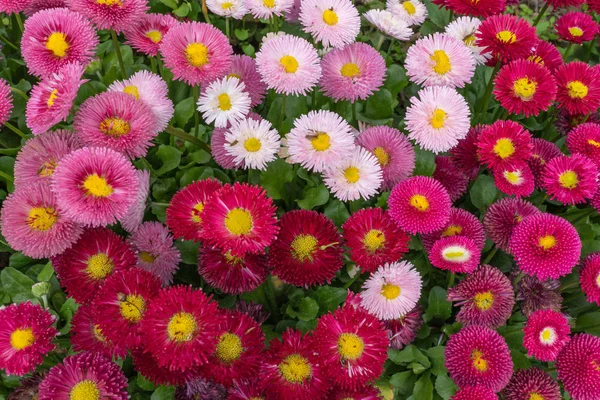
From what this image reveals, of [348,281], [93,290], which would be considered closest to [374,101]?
[348,281]

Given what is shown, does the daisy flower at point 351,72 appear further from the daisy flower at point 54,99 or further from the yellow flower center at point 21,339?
the yellow flower center at point 21,339

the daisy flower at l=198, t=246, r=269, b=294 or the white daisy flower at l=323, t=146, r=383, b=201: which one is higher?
the white daisy flower at l=323, t=146, r=383, b=201

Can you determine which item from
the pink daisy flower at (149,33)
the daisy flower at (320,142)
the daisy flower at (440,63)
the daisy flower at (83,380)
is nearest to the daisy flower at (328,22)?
the daisy flower at (440,63)

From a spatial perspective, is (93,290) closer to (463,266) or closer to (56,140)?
(56,140)

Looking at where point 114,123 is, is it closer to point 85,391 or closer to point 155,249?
point 155,249

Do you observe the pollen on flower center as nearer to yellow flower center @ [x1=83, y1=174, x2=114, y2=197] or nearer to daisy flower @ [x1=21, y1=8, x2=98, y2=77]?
yellow flower center @ [x1=83, y1=174, x2=114, y2=197]

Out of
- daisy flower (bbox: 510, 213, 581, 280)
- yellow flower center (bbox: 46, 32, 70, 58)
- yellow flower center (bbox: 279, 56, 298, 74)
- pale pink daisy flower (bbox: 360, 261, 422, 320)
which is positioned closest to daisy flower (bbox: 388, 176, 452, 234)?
pale pink daisy flower (bbox: 360, 261, 422, 320)
